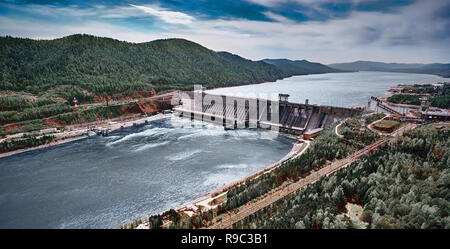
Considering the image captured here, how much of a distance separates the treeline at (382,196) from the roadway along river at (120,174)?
11.3 metres

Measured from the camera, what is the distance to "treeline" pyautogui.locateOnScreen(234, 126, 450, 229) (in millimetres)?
14047

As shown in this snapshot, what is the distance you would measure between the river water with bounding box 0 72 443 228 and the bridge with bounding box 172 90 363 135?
Result: 16.7ft

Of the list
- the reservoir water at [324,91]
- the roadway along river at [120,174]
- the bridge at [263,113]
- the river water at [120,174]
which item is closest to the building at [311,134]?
the river water at [120,174]

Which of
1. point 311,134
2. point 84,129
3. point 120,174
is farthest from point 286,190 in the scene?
point 84,129

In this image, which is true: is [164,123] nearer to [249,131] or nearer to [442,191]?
[249,131]

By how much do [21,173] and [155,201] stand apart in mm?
20144

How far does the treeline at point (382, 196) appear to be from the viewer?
46.1 ft

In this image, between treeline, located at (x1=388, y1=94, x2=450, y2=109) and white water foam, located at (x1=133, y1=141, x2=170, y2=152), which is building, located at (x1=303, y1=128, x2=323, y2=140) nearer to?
white water foam, located at (x1=133, y1=141, x2=170, y2=152)

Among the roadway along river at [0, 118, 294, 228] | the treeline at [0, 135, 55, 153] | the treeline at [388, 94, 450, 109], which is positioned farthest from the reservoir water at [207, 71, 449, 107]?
the treeline at [0, 135, 55, 153]

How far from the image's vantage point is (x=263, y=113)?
54.6 m

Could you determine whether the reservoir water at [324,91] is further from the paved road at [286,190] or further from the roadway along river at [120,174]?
the paved road at [286,190]

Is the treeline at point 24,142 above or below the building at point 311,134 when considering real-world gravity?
below

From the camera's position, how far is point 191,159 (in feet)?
117
